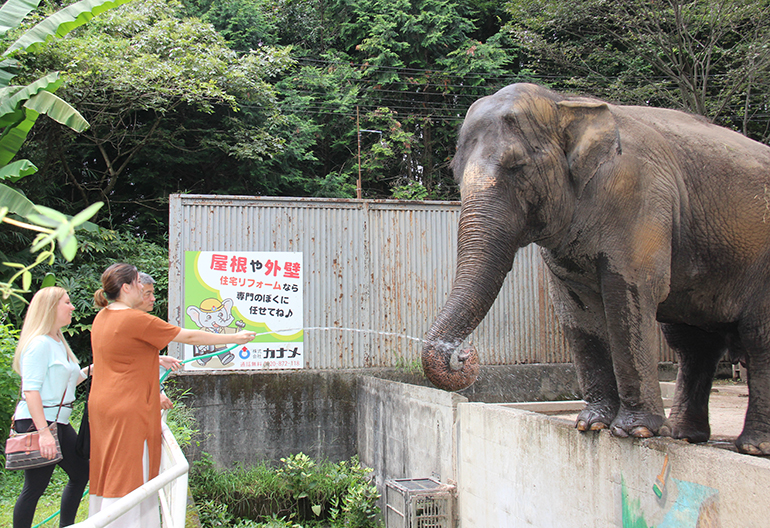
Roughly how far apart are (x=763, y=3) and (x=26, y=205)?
13.0m

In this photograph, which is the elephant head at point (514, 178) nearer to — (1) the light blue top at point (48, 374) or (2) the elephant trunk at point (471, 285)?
(2) the elephant trunk at point (471, 285)

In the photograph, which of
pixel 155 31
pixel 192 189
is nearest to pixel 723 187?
pixel 155 31

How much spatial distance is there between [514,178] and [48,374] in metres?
2.90

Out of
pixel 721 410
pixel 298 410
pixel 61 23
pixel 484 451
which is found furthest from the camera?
pixel 298 410

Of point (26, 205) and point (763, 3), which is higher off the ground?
point (763, 3)

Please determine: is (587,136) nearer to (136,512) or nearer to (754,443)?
(754,443)

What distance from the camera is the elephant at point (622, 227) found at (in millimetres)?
2930

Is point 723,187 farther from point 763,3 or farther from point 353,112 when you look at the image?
point 353,112

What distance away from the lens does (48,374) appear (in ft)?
11.8

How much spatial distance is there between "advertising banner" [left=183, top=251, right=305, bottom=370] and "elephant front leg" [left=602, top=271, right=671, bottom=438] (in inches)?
255

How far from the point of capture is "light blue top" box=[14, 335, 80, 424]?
3494mm

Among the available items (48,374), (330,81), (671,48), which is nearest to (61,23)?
(48,374)

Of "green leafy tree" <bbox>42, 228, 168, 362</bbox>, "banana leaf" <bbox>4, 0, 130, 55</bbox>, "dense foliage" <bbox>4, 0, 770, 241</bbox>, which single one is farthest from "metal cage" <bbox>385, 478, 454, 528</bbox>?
"dense foliage" <bbox>4, 0, 770, 241</bbox>

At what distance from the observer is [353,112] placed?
723 inches
